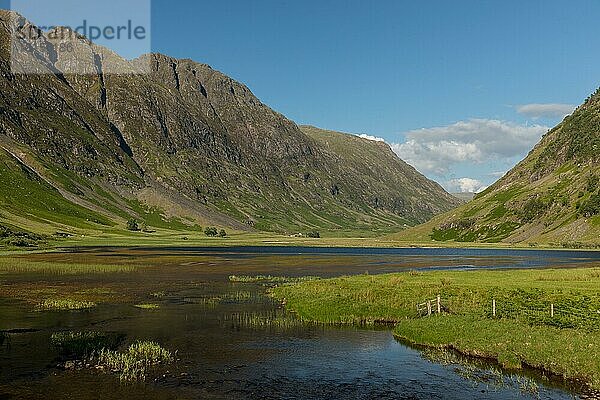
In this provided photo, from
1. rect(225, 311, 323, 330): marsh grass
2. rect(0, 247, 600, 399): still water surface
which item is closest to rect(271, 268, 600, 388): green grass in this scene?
rect(225, 311, 323, 330): marsh grass

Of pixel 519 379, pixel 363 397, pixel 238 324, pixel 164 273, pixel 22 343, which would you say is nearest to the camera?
pixel 363 397

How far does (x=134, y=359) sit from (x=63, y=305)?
2958 centimetres

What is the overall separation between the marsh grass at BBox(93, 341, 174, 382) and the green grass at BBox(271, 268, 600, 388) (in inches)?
801

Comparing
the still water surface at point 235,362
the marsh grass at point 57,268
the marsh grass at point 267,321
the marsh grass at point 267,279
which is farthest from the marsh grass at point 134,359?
the marsh grass at point 57,268

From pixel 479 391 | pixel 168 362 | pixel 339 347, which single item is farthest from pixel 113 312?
pixel 479 391

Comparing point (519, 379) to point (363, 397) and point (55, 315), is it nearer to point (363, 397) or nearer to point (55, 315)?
point (363, 397)

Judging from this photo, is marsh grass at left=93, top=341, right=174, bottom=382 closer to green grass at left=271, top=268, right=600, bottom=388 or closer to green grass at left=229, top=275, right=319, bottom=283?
green grass at left=271, top=268, right=600, bottom=388

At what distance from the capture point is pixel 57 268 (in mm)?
115750

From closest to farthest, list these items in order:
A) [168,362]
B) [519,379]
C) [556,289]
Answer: [519,379] < [168,362] < [556,289]

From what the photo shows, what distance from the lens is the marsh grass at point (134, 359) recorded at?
36094 mm

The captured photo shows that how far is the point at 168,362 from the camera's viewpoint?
39.5 meters

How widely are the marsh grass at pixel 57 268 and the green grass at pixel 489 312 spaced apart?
50.0 meters

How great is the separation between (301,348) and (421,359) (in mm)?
10043

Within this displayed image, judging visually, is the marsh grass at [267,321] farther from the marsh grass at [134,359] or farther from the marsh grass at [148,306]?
the marsh grass at [134,359]
